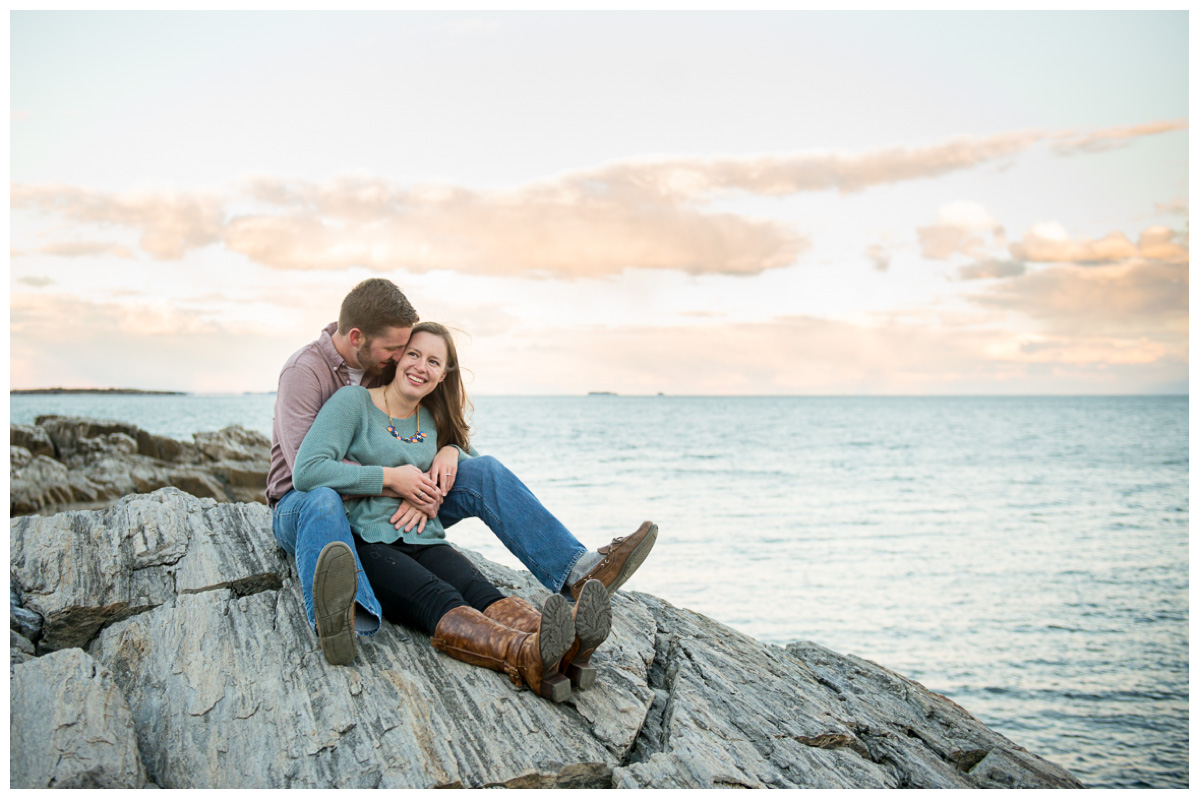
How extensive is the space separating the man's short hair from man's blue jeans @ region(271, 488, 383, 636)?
→ 1051 millimetres

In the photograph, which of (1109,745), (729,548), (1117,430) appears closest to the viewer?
(1109,745)

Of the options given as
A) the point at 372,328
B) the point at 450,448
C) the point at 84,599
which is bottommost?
the point at 84,599

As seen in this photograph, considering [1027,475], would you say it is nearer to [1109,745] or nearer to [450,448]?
[1109,745]

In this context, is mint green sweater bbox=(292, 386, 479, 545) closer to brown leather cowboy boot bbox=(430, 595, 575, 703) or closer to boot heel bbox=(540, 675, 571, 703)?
brown leather cowboy boot bbox=(430, 595, 575, 703)

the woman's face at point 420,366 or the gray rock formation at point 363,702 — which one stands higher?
the woman's face at point 420,366

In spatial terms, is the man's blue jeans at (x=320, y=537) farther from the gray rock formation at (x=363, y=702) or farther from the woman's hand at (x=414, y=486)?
the woman's hand at (x=414, y=486)

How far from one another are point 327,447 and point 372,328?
2.56 feet

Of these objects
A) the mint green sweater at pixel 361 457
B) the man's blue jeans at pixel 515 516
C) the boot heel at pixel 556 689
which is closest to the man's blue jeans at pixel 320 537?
the mint green sweater at pixel 361 457

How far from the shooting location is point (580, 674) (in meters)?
3.71

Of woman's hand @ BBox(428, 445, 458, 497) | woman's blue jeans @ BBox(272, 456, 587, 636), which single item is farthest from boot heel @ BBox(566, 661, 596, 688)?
woman's hand @ BBox(428, 445, 458, 497)

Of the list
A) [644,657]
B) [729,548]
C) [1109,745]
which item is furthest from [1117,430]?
[644,657]

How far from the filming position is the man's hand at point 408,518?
14.0 feet

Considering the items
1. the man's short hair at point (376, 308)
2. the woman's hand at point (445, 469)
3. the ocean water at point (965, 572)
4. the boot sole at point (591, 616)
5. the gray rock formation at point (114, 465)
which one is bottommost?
the ocean water at point (965, 572)
